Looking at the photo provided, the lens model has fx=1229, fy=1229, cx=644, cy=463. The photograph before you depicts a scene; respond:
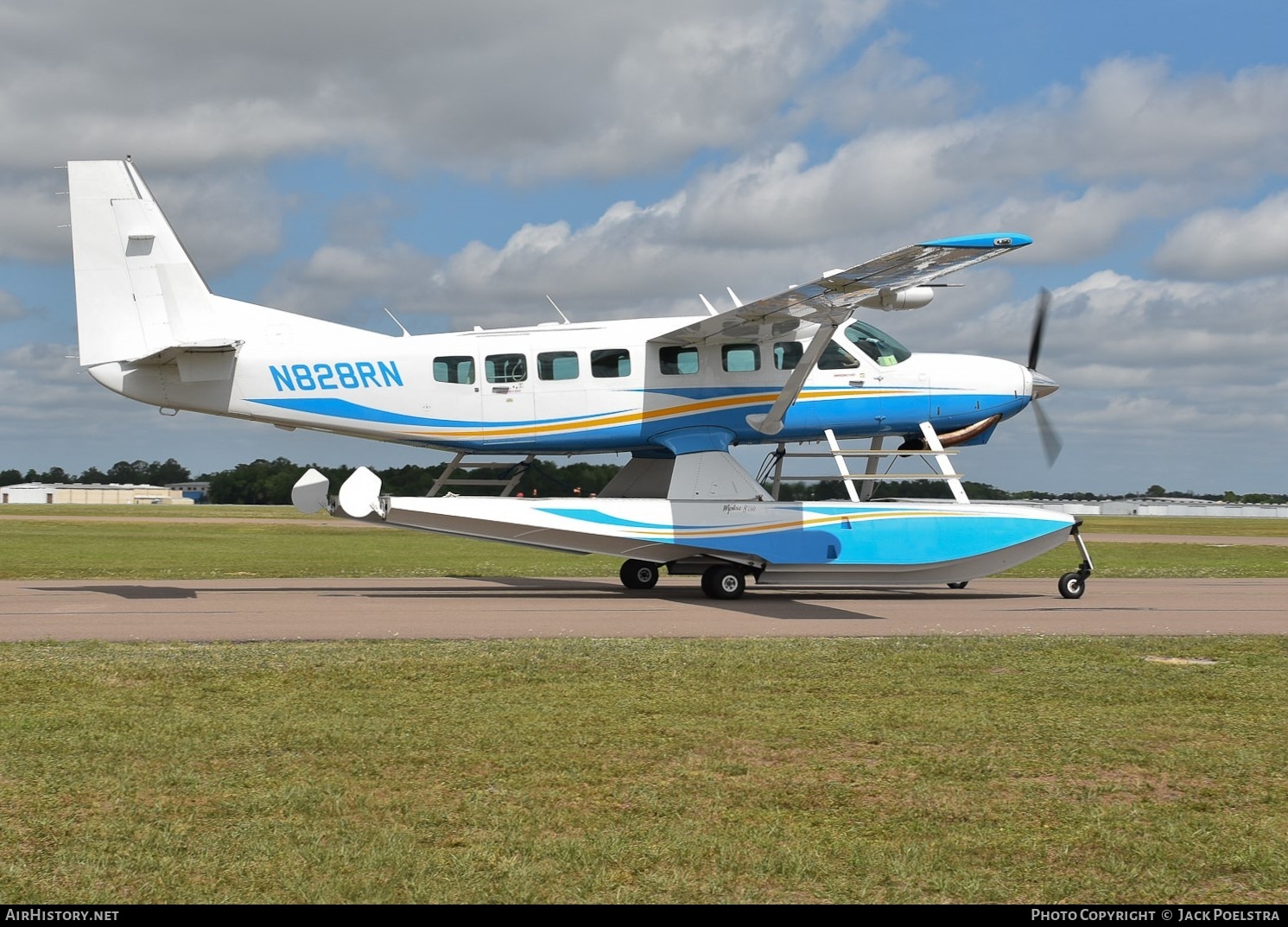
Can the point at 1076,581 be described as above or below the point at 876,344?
below

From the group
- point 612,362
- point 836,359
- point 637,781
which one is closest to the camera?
point 637,781

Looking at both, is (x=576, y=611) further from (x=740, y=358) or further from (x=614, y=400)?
(x=740, y=358)

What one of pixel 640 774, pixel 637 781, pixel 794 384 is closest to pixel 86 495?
pixel 794 384

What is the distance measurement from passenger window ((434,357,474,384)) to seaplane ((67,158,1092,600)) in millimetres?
29

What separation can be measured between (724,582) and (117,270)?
36.2 ft

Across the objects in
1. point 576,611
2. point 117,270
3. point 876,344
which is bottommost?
point 576,611

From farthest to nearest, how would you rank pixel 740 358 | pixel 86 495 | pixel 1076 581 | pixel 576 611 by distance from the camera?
pixel 86 495 < pixel 740 358 < pixel 1076 581 < pixel 576 611

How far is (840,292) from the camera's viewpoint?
18.8m

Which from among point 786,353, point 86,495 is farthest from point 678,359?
point 86,495

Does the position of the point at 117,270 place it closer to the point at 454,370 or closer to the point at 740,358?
the point at 454,370

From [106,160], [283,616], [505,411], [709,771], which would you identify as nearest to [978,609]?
[505,411]

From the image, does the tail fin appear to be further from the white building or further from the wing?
the white building

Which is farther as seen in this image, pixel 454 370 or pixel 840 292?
pixel 454 370
